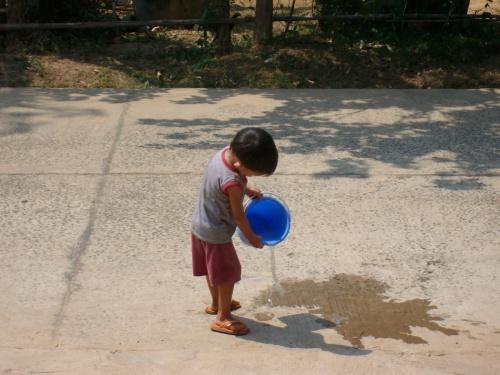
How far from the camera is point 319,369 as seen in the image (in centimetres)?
340

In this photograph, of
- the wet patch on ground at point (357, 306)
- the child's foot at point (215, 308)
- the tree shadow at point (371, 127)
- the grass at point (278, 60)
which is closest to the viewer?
the wet patch on ground at point (357, 306)

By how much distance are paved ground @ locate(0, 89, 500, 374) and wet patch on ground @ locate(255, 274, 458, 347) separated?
0.01 m

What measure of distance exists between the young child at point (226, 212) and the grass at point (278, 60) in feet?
13.9

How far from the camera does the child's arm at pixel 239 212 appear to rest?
345 cm

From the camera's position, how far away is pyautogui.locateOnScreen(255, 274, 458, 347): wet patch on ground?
12.2 feet

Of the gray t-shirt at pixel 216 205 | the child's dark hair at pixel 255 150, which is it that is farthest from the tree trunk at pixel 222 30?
the child's dark hair at pixel 255 150

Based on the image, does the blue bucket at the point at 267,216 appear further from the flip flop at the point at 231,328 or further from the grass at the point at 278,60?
the grass at the point at 278,60

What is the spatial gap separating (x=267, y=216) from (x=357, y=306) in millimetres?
649

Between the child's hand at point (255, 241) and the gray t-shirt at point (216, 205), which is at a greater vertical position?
the gray t-shirt at point (216, 205)

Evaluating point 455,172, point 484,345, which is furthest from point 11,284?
point 455,172

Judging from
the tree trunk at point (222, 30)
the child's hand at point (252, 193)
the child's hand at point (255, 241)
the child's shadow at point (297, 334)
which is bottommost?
the child's shadow at point (297, 334)

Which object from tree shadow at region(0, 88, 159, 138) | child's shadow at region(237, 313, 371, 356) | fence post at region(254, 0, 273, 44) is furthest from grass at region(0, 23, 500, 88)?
child's shadow at region(237, 313, 371, 356)

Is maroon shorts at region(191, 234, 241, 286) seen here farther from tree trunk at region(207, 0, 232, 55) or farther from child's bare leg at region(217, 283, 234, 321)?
tree trunk at region(207, 0, 232, 55)

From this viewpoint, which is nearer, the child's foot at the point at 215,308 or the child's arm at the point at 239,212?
the child's arm at the point at 239,212
